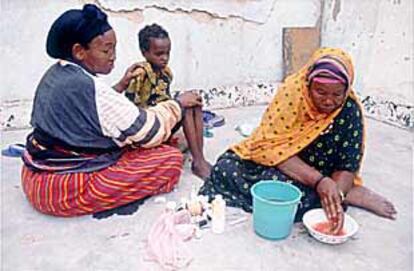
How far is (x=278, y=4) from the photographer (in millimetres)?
4438

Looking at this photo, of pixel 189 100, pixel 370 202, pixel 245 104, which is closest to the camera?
pixel 370 202

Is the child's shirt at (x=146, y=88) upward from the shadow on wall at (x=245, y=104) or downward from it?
upward

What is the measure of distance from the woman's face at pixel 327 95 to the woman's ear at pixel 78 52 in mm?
993

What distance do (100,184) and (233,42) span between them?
233cm

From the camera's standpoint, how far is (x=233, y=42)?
4344mm

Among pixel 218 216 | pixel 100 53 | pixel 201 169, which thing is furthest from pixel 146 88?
pixel 218 216

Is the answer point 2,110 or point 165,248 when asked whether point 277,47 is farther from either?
point 165,248

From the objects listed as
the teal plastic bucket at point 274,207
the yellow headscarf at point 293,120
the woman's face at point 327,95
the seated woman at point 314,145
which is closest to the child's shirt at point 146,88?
the seated woman at point 314,145

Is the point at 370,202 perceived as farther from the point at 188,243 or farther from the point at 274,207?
the point at 188,243

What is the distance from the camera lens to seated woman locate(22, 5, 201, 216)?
2.22 metres

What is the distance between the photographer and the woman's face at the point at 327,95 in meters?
2.14

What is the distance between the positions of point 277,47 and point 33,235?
292cm

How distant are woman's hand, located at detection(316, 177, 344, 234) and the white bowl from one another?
4 centimetres

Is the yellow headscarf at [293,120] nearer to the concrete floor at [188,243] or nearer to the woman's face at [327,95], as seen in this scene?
the woman's face at [327,95]
